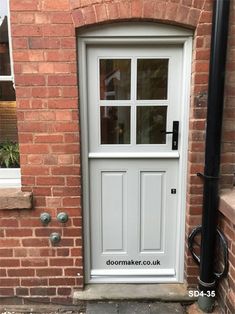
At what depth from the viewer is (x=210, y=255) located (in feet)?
7.81

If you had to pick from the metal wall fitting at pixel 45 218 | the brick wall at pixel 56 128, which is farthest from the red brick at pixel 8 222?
the metal wall fitting at pixel 45 218

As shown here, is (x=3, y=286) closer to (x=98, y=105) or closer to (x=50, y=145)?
(x=50, y=145)

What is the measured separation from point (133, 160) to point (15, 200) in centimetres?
103

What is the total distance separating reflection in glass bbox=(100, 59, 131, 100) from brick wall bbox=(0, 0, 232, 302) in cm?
26

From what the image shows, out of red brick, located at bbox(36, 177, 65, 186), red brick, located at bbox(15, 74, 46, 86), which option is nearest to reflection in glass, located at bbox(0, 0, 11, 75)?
red brick, located at bbox(15, 74, 46, 86)

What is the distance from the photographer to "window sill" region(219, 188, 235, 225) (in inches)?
81.5

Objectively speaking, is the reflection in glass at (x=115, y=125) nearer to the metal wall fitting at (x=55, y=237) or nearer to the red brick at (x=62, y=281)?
the metal wall fitting at (x=55, y=237)

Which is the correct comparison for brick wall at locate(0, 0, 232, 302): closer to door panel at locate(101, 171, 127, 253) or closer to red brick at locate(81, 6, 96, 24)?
red brick at locate(81, 6, 96, 24)

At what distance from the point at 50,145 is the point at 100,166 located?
1.51ft

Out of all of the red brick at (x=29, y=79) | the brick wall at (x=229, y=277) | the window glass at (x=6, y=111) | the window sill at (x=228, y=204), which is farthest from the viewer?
the window glass at (x=6, y=111)

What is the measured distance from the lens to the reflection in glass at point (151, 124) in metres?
2.52

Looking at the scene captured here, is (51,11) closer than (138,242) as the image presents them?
Yes

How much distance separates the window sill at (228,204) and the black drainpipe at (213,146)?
2.3 inches

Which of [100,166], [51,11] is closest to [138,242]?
[100,166]
